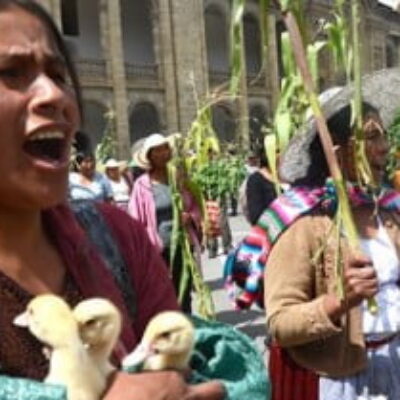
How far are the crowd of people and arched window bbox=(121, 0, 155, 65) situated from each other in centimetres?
2334

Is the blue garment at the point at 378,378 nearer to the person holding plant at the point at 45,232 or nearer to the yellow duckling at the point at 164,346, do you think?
the person holding plant at the point at 45,232

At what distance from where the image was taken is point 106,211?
1.62 metres

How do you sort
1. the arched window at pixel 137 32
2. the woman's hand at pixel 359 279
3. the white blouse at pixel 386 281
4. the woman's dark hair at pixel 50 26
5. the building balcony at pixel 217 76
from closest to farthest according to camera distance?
the woman's dark hair at pixel 50 26 < the woman's hand at pixel 359 279 < the white blouse at pixel 386 281 < the arched window at pixel 137 32 < the building balcony at pixel 217 76

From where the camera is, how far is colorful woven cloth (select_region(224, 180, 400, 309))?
253 centimetres

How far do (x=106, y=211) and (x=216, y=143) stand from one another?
1.66 m

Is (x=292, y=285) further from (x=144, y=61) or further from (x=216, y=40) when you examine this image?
(x=216, y=40)

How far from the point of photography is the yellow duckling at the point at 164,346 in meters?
1.36

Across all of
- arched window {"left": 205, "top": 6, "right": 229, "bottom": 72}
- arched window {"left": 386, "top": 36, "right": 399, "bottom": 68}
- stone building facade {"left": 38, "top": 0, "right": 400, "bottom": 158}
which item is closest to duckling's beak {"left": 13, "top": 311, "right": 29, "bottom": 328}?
stone building facade {"left": 38, "top": 0, "right": 400, "bottom": 158}

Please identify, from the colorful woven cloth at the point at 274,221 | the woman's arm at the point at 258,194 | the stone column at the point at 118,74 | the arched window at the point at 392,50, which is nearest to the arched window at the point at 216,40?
the stone column at the point at 118,74

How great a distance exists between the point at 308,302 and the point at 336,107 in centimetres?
54

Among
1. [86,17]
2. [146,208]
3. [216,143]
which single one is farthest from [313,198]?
[86,17]

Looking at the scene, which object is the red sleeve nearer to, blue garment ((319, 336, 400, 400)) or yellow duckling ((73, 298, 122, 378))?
yellow duckling ((73, 298, 122, 378))

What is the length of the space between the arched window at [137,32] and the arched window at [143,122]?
4.43 ft

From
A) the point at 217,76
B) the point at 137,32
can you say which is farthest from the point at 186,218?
the point at 217,76
